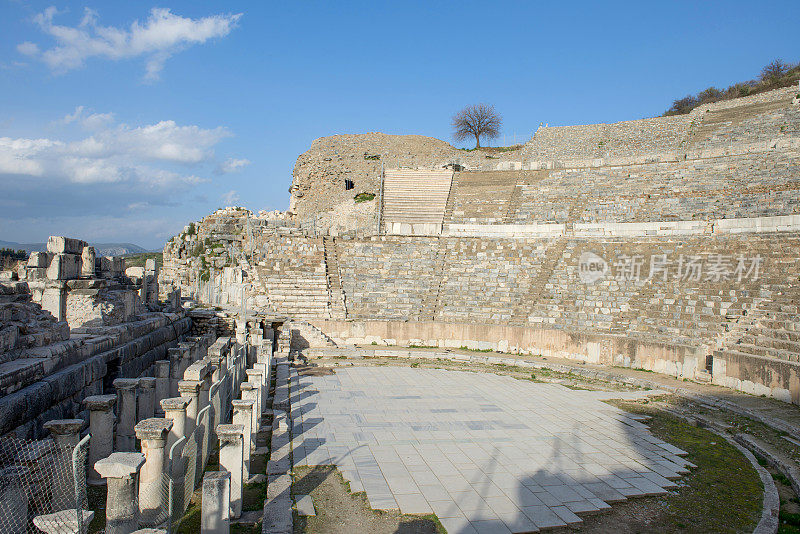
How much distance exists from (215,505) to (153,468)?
848mm

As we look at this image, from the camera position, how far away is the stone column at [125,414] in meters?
6.76

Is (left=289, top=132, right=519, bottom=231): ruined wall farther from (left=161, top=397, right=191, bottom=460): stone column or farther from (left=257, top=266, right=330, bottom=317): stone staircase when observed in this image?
(left=161, top=397, right=191, bottom=460): stone column

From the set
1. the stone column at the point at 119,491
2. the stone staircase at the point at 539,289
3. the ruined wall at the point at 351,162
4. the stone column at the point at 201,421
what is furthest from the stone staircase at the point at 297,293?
the stone column at the point at 119,491

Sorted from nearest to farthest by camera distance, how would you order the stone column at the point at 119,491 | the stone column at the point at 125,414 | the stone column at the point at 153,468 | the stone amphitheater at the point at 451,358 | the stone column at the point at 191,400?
the stone column at the point at 119,491 < the stone column at the point at 153,468 < the stone amphitheater at the point at 451,358 < the stone column at the point at 191,400 < the stone column at the point at 125,414

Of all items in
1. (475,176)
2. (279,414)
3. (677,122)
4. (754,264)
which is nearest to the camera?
(279,414)

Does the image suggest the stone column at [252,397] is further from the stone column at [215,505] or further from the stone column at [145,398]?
the stone column at [215,505]

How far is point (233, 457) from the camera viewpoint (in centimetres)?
556

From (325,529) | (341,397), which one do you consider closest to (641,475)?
(325,529)

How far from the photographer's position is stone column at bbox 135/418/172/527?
15.7 feet

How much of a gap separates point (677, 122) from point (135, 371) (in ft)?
98.0

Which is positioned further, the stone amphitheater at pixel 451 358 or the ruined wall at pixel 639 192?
the ruined wall at pixel 639 192

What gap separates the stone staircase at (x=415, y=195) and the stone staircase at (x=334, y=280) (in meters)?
2.78

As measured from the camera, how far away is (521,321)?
656 inches

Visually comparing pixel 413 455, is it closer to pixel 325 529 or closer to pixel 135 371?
pixel 325 529
